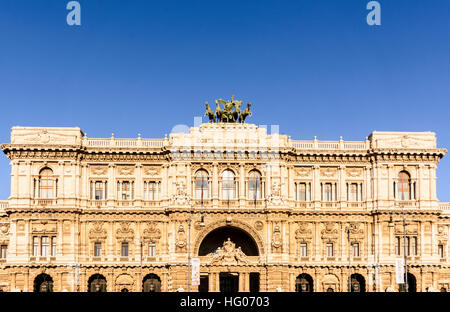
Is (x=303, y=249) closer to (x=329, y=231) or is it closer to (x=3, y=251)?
(x=329, y=231)

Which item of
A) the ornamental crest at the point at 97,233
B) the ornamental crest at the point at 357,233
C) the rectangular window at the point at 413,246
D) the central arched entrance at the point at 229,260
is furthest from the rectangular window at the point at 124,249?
the rectangular window at the point at 413,246

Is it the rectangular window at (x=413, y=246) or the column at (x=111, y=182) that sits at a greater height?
the column at (x=111, y=182)

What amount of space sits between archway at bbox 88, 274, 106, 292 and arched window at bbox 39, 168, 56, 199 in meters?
10.1

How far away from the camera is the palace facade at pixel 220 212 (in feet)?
214

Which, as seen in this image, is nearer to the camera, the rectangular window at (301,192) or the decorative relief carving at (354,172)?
the rectangular window at (301,192)

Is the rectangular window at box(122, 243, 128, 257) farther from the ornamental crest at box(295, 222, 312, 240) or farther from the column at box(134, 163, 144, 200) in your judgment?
the ornamental crest at box(295, 222, 312, 240)

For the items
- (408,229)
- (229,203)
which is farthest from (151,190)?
(408,229)

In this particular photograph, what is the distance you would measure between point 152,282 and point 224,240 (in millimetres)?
9313

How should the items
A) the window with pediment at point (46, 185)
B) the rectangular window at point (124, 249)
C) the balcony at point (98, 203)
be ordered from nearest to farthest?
the window with pediment at point (46, 185) < the rectangular window at point (124, 249) < the balcony at point (98, 203)

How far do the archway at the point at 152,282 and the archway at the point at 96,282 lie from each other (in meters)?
4.37

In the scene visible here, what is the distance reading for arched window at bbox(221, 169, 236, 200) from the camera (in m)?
67.8

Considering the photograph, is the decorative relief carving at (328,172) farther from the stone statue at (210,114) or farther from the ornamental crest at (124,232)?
the ornamental crest at (124,232)

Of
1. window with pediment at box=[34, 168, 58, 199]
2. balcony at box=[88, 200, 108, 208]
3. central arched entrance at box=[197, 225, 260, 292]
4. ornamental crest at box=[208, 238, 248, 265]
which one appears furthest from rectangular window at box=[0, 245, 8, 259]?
ornamental crest at box=[208, 238, 248, 265]
